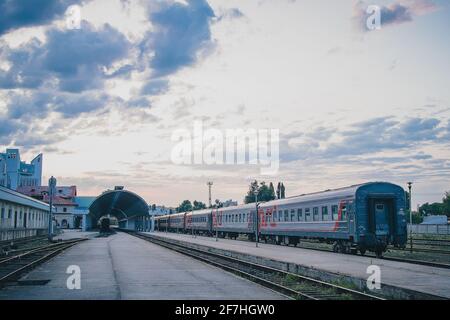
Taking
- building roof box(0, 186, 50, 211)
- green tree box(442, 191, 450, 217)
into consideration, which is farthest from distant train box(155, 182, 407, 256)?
green tree box(442, 191, 450, 217)

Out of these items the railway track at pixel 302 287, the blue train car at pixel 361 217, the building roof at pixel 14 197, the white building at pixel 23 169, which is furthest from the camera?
the white building at pixel 23 169

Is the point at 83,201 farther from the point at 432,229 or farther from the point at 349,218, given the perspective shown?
the point at 349,218

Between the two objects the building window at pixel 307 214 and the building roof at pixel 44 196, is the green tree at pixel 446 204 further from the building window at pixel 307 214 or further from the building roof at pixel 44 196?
the building window at pixel 307 214

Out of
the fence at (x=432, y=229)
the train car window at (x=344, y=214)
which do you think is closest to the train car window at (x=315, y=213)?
the train car window at (x=344, y=214)

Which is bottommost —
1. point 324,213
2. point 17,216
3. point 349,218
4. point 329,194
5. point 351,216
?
point 349,218

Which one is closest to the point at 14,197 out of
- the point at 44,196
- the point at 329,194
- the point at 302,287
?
the point at 329,194

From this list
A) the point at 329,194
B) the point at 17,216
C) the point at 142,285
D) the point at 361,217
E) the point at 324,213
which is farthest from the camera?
the point at 17,216

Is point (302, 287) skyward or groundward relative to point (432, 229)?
groundward

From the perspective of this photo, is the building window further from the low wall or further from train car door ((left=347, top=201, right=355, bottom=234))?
the low wall
